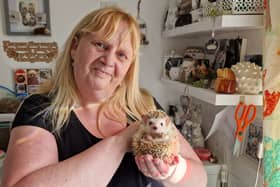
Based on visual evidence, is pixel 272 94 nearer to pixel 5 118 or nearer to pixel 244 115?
pixel 244 115

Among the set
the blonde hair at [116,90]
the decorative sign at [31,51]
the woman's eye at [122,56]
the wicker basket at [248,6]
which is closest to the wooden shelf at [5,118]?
the decorative sign at [31,51]

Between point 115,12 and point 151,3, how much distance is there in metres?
1.23

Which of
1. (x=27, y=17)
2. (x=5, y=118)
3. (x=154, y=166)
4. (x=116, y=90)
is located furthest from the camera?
(x=27, y=17)

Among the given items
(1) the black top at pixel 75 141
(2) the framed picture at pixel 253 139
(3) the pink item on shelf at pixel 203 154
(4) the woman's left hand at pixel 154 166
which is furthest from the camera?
(3) the pink item on shelf at pixel 203 154

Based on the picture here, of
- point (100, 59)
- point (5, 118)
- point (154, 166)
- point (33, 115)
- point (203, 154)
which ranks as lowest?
point (203, 154)

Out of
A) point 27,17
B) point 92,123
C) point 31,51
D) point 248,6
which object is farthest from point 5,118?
point 248,6

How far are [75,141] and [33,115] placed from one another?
143 mm

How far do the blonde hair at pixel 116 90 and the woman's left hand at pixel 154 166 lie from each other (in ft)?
0.80

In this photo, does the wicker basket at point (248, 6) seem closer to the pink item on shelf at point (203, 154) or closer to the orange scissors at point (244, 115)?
the orange scissors at point (244, 115)

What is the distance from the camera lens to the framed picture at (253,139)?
1.19m

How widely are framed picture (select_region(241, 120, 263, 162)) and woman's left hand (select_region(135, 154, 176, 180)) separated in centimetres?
62

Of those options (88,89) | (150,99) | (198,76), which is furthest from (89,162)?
(198,76)

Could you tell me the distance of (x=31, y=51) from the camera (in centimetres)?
194

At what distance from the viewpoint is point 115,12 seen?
873 mm
